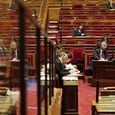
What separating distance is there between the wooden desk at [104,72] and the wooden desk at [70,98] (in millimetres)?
2792

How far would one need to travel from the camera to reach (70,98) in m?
5.68

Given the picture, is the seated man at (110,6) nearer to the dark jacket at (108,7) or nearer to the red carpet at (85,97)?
the dark jacket at (108,7)

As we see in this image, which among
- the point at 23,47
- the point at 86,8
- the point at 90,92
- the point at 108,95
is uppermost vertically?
the point at 86,8

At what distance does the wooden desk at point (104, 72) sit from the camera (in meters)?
8.37

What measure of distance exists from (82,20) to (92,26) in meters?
0.56

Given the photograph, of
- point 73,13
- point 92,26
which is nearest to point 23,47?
point 92,26

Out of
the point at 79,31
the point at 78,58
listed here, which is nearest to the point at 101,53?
the point at 78,58

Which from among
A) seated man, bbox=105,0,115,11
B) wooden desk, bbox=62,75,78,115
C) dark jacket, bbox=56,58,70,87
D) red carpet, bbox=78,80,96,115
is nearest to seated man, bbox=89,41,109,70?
red carpet, bbox=78,80,96,115

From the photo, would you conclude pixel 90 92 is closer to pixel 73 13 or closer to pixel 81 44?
pixel 81 44

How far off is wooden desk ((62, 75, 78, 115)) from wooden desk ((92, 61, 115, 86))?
9.16 ft

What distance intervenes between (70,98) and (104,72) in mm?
2926

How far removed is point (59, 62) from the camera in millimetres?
6109

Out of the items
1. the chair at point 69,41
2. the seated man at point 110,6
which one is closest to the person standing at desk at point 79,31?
the chair at point 69,41

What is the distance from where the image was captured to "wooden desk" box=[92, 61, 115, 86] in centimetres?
837
